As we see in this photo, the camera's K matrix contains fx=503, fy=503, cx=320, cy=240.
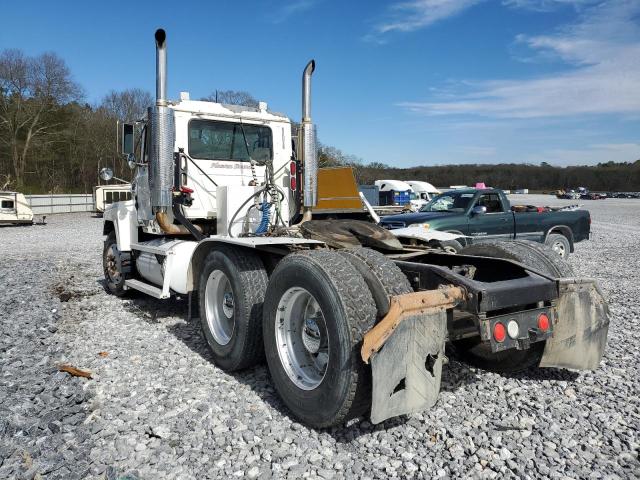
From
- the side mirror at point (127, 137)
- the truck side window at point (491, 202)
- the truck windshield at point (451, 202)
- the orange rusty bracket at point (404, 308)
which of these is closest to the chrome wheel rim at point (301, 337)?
the orange rusty bracket at point (404, 308)

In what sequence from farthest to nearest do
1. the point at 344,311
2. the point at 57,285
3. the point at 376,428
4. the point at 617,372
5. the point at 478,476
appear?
the point at 57,285
the point at 617,372
the point at 376,428
the point at 344,311
the point at 478,476

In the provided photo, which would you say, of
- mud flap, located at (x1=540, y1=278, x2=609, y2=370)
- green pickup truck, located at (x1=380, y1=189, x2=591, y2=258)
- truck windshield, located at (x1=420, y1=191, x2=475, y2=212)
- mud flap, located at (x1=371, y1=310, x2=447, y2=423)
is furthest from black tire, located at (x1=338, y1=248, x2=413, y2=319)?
truck windshield, located at (x1=420, y1=191, x2=475, y2=212)

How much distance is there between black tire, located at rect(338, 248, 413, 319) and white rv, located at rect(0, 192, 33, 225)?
24.2 m

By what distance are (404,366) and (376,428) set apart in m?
0.72

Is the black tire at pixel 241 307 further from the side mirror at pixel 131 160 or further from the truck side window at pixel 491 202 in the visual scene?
the truck side window at pixel 491 202

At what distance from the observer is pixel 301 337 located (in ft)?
12.7

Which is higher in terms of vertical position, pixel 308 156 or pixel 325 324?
pixel 308 156

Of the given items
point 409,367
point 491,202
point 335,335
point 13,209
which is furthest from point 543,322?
point 13,209

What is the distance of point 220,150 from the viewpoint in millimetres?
6703

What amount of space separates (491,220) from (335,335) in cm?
880

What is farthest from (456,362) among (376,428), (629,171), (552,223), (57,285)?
(629,171)

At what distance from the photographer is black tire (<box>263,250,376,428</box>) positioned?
3.08 m

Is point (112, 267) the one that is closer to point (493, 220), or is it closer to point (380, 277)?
point (380, 277)

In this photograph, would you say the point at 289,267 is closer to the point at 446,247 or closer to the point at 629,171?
→ the point at 446,247
